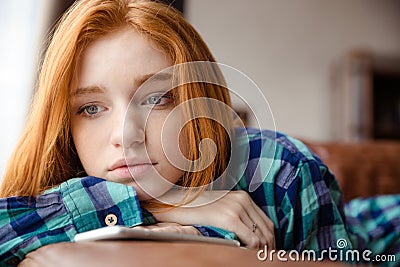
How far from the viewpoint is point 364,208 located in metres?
1.10

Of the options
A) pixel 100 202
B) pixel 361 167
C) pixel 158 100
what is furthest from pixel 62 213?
pixel 361 167

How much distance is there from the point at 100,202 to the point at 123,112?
0.29 ft

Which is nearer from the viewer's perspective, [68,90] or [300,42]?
[68,90]

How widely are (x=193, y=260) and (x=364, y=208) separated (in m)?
0.82

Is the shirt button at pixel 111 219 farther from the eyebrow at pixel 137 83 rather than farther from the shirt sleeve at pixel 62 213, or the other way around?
the eyebrow at pixel 137 83

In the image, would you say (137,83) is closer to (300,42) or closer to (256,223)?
(256,223)

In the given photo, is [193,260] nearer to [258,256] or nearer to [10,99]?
[258,256]

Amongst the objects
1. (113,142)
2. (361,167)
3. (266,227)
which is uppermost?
(113,142)

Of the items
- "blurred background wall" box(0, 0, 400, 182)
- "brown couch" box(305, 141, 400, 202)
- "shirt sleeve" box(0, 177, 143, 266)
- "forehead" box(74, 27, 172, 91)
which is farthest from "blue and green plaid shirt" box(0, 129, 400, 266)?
"blurred background wall" box(0, 0, 400, 182)

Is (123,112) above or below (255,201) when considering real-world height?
above

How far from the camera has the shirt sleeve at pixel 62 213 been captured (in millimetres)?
→ 497

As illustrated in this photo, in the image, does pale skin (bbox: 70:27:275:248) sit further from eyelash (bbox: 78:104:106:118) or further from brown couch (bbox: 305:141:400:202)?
brown couch (bbox: 305:141:400:202)

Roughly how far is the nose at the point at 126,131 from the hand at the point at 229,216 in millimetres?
77

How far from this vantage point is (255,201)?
2.03 feet
